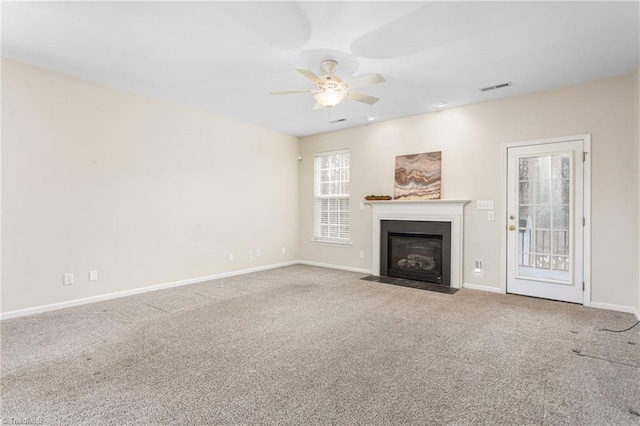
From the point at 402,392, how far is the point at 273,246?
4849 mm

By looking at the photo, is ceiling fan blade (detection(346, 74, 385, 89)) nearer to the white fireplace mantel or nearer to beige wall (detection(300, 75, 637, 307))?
beige wall (detection(300, 75, 637, 307))

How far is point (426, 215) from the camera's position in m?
5.32

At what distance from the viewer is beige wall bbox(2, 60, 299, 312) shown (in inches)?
142

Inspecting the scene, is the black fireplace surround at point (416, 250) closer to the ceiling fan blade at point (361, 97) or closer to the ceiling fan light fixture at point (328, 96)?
the ceiling fan blade at point (361, 97)

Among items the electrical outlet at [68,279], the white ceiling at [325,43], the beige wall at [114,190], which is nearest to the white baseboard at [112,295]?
the beige wall at [114,190]

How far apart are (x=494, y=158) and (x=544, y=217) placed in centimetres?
107

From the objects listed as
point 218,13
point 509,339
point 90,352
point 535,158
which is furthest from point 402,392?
point 535,158

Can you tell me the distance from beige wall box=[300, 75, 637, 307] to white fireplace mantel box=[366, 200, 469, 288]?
14 cm

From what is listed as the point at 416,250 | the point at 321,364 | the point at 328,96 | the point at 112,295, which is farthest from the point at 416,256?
the point at 112,295

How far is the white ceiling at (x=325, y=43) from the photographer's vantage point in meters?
2.61

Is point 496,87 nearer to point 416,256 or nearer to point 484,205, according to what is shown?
point 484,205

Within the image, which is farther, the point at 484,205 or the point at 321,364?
the point at 484,205

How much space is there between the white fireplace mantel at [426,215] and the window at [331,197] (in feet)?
2.35

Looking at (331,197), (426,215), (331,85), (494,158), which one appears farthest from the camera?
(331,197)
